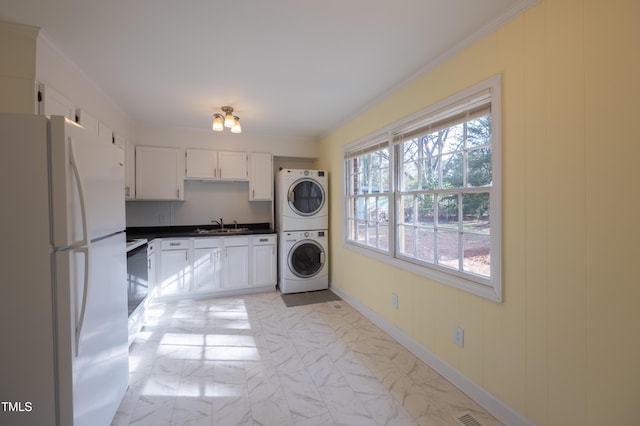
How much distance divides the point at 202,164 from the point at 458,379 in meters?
3.83

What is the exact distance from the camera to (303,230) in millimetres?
4055

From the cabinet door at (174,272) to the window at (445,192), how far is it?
2406mm

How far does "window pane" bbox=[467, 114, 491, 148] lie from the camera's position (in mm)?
1778

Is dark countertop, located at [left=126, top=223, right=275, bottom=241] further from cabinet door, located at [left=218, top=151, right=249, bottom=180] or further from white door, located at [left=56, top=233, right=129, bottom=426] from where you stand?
white door, located at [left=56, top=233, right=129, bottom=426]

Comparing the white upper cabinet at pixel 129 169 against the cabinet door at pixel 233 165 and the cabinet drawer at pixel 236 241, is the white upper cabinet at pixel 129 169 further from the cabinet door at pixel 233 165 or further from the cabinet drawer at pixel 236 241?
the cabinet drawer at pixel 236 241

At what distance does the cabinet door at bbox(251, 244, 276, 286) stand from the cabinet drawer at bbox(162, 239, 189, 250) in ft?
2.88

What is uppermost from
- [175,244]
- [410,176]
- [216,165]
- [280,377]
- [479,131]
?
[216,165]

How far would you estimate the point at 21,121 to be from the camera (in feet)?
3.69

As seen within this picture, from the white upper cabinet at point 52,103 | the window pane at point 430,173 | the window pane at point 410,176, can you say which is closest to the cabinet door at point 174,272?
the white upper cabinet at point 52,103

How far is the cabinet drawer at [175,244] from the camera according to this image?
3.61m

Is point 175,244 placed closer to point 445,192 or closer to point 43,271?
point 43,271

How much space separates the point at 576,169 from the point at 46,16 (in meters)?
2.95

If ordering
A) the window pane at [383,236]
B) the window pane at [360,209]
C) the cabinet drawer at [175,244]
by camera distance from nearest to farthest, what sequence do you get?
the window pane at [383,236] → the window pane at [360,209] → the cabinet drawer at [175,244]

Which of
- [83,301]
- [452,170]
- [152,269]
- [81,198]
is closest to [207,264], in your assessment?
[152,269]
